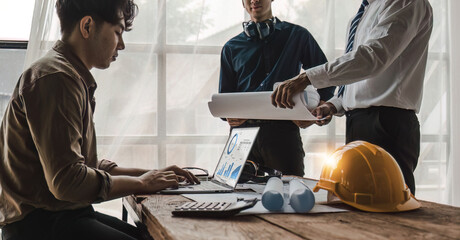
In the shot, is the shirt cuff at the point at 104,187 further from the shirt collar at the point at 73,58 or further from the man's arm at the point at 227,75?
the man's arm at the point at 227,75

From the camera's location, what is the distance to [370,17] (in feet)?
6.13

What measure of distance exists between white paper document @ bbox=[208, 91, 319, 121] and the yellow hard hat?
1.54ft

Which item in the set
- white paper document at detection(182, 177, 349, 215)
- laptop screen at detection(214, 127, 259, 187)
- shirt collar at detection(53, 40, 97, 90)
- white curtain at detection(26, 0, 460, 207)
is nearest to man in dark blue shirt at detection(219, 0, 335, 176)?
laptop screen at detection(214, 127, 259, 187)

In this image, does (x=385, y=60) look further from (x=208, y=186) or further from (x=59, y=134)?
(x=59, y=134)

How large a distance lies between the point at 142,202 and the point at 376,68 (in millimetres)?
980

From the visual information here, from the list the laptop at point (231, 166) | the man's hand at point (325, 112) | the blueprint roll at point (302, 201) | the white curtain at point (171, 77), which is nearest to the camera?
the blueprint roll at point (302, 201)

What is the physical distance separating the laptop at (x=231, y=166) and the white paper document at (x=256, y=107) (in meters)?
0.10

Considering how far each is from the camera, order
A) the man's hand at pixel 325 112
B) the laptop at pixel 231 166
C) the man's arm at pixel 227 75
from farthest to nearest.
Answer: the man's arm at pixel 227 75 → the man's hand at pixel 325 112 → the laptop at pixel 231 166

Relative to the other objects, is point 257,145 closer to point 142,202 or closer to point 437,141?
point 142,202

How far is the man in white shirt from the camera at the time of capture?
1.61m

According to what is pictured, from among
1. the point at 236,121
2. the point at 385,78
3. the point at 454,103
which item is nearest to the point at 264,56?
the point at 236,121

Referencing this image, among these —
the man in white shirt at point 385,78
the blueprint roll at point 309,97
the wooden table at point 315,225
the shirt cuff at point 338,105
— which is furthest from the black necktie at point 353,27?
the wooden table at point 315,225

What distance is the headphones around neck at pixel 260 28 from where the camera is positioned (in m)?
2.40

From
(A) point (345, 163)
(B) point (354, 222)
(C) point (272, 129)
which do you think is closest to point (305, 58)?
(C) point (272, 129)
